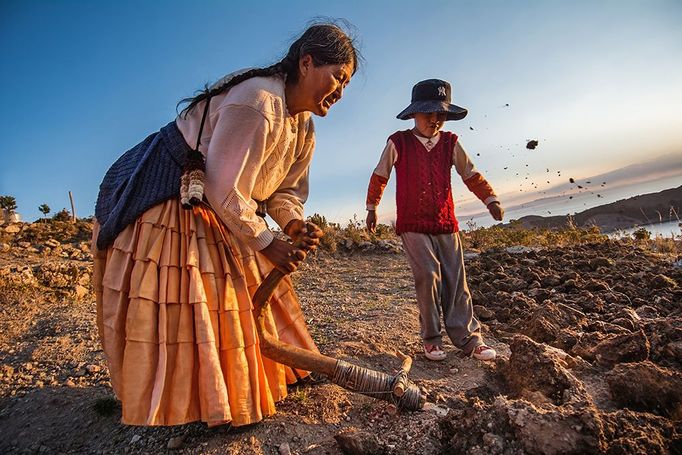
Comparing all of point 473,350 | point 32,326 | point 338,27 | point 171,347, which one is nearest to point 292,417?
point 171,347

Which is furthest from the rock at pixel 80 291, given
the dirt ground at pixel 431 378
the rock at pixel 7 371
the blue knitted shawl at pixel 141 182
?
the blue knitted shawl at pixel 141 182

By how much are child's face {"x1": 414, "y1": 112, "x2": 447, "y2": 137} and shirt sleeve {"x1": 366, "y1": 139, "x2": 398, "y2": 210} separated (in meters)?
0.24

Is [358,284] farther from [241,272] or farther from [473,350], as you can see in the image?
[241,272]

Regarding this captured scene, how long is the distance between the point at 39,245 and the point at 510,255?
7.40 m

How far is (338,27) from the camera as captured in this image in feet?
6.84

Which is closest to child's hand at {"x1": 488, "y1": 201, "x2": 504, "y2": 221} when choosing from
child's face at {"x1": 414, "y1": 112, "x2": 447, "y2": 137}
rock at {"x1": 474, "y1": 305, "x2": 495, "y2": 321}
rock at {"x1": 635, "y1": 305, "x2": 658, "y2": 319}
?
child's face at {"x1": 414, "y1": 112, "x2": 447, "y2": 137}

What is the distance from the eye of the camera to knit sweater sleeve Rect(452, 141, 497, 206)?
131 inches

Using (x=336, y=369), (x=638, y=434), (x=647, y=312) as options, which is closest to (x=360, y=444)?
(x=336, y=369)

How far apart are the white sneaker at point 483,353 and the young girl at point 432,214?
0.02 m

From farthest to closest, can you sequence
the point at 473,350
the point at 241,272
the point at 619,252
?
the point at 619,252
the point at 473,350
the point at 241,272

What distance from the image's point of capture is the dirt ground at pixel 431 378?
1518 mm

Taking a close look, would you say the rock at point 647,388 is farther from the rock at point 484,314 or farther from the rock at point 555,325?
the rock at point 484,314

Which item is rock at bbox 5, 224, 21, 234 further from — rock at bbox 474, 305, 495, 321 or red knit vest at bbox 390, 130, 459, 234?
rock at bbox 474, 305, 495, 321

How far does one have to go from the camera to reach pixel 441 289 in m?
3.09
